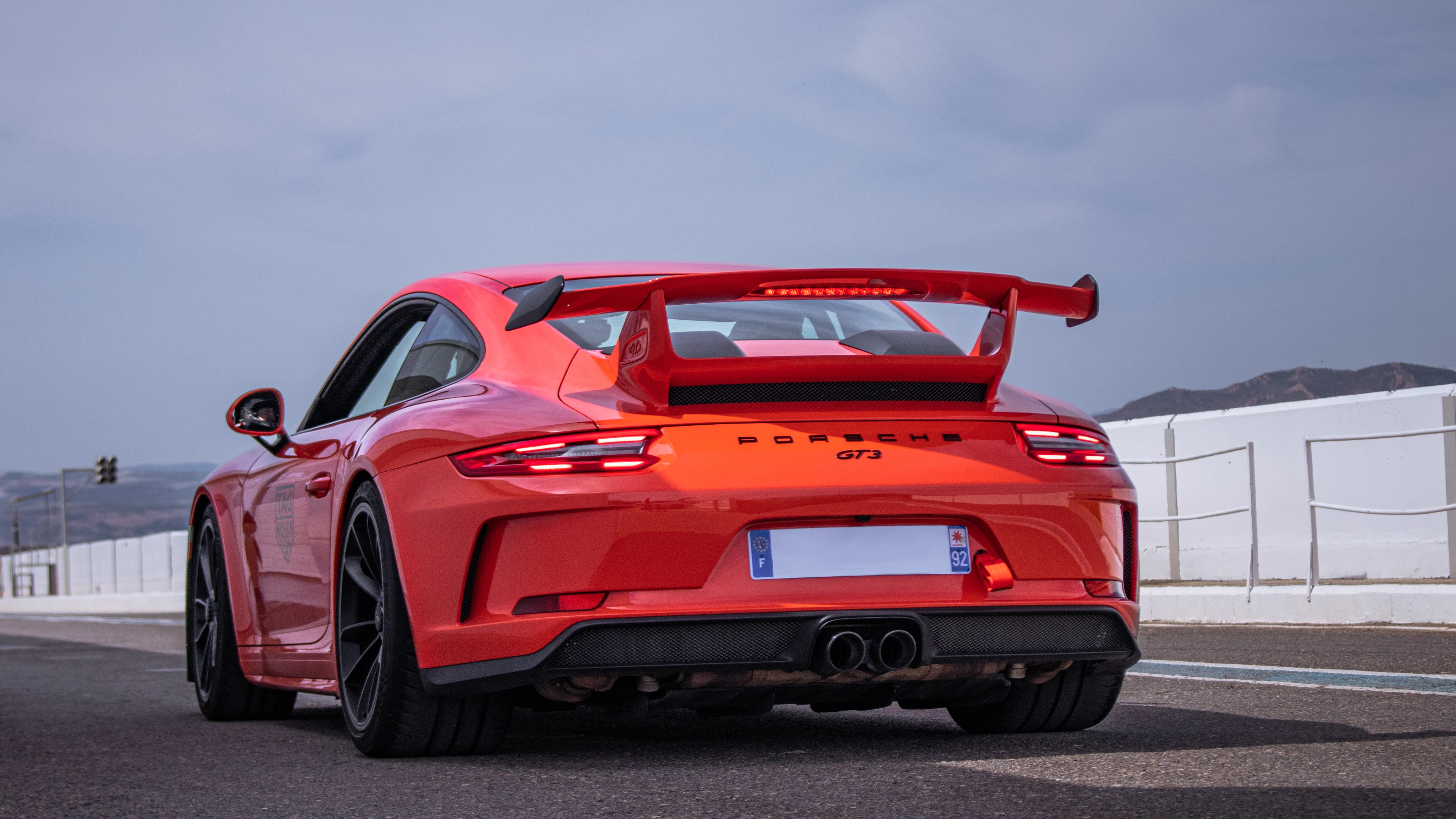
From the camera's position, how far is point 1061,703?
14.7ft

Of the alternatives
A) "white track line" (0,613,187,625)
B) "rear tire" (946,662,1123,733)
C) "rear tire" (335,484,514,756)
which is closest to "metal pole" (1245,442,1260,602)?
"rear tire" (946,662,1123,733)

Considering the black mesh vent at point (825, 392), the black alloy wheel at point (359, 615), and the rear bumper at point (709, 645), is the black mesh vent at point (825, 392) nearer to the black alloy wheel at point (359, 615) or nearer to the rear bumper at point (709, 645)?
the rear bumper at point (709, 645)

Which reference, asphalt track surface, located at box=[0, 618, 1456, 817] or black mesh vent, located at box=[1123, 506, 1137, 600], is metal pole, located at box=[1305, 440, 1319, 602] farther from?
black mesh vent, located at box=[1123, 506, 1137, 600]

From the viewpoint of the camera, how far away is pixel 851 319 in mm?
4516

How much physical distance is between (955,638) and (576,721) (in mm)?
1925

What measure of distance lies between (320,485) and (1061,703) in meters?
Result: 2.29

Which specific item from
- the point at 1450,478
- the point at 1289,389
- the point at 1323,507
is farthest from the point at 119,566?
the point at 1323,507

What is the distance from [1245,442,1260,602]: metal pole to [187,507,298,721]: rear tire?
657cm

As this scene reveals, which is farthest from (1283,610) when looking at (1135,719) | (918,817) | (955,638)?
(918,817)

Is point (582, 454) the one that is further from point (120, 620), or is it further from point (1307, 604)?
point (120, 620)

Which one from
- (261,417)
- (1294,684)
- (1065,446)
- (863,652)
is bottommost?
(1294,684)

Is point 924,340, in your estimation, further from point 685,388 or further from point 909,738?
point 909,738

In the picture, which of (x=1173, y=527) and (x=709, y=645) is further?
(x=1173, y=527)

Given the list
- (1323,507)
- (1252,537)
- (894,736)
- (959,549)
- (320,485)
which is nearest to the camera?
(959,549)
